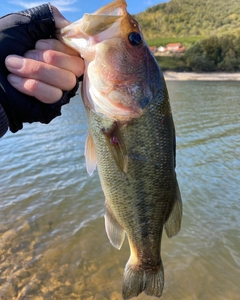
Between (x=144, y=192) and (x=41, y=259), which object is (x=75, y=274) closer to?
(x=41, y=259)

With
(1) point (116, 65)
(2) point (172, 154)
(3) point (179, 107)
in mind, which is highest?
(1) point (116, 65)

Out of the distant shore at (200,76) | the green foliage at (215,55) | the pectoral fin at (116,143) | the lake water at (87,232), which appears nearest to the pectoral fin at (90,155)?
the pectoral fin at (116,143)

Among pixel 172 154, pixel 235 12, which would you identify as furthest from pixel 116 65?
pixel 235 12

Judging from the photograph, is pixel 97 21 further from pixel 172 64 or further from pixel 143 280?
pixel 172 64

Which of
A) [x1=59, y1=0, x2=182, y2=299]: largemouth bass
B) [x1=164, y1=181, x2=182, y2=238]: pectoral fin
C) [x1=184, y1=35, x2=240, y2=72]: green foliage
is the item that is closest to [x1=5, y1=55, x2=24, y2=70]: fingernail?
[x1=59, y1=0, x2=182, y2=299]: largemouth bass

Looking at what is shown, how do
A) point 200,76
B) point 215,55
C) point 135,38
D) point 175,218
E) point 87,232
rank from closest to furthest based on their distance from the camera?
point 135,38 → point 175,218 → point 87,232 → point 200,76 → point 215,55

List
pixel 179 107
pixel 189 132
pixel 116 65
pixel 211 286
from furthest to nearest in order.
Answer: pixel 179 107, pixel 189 132, pixel 211 286, pixel 116 65

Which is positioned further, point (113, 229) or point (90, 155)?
point (113, 229)

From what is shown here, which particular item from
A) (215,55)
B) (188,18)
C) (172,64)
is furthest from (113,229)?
(188,18)
